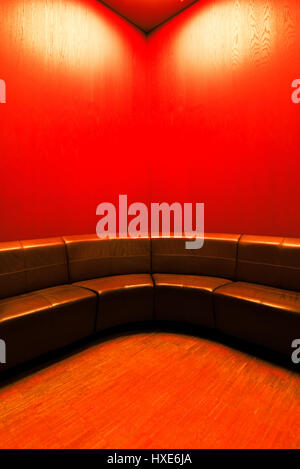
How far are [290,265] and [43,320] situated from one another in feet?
7.09

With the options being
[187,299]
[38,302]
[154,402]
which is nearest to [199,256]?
[187,299]

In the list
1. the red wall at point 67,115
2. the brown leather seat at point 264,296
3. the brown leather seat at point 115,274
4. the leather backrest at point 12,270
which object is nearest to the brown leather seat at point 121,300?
the brown leather seat at point 115,274

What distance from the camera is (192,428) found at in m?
Answer: 1.54

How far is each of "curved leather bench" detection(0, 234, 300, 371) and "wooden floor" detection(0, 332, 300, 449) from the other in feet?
0.71

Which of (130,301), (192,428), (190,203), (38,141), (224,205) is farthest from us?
(190,203)

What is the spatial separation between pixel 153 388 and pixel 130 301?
0.86 meters

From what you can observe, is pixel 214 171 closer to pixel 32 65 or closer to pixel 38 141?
pixel 38 141

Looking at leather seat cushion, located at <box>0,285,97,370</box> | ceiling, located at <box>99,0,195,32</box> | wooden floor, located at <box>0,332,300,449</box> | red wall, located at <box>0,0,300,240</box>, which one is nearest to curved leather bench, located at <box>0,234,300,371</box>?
leather seat cushion, located at <box>0,285,97,370</box>

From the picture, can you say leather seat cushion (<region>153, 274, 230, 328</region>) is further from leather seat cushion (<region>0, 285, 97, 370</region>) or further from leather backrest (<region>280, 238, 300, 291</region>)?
leather seat cushion (<region>0, 285, 97, 370</region>)

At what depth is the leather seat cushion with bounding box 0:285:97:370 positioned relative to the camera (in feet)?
6.21

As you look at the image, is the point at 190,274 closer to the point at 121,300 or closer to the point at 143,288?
the point at 143,288

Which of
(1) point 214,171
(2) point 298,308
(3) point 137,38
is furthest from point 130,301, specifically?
(3) point 137,38

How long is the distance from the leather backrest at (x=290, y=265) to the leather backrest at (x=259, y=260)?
0.13 ft

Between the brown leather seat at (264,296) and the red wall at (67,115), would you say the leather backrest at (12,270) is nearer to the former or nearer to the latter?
the red wall at (67,115)
